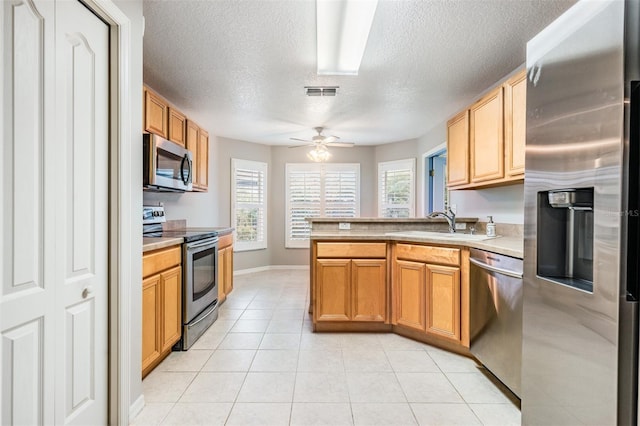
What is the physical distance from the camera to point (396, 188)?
5.37m

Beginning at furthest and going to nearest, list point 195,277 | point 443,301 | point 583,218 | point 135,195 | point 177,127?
point 177,127
point 195,277
point 443,301
point 135,195
point 583,218

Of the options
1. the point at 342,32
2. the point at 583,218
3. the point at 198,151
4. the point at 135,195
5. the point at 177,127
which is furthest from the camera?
the point at 198,151

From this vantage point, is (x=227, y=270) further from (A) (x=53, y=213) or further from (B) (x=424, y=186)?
(B) (x=424, y=186)

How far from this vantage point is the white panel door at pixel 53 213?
101 cm

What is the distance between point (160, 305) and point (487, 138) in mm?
2806

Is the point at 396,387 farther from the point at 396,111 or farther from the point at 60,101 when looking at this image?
the point at 396,111

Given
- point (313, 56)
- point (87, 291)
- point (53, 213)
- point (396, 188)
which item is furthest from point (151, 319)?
point (396, 188)

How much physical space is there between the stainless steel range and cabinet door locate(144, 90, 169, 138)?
795mm

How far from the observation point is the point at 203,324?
2711 millimetres

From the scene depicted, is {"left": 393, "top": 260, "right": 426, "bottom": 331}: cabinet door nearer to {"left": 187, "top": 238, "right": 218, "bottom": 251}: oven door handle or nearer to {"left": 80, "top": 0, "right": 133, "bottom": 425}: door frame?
{"left": 187, "top": 238, "right": 218, "bottom": 251}: oven door handle

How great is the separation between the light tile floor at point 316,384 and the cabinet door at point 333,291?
19cm

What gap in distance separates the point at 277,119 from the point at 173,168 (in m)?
1.67

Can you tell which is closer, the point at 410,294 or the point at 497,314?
the point at 497,314

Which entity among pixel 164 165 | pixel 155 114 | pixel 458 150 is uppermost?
pixel 155 114
